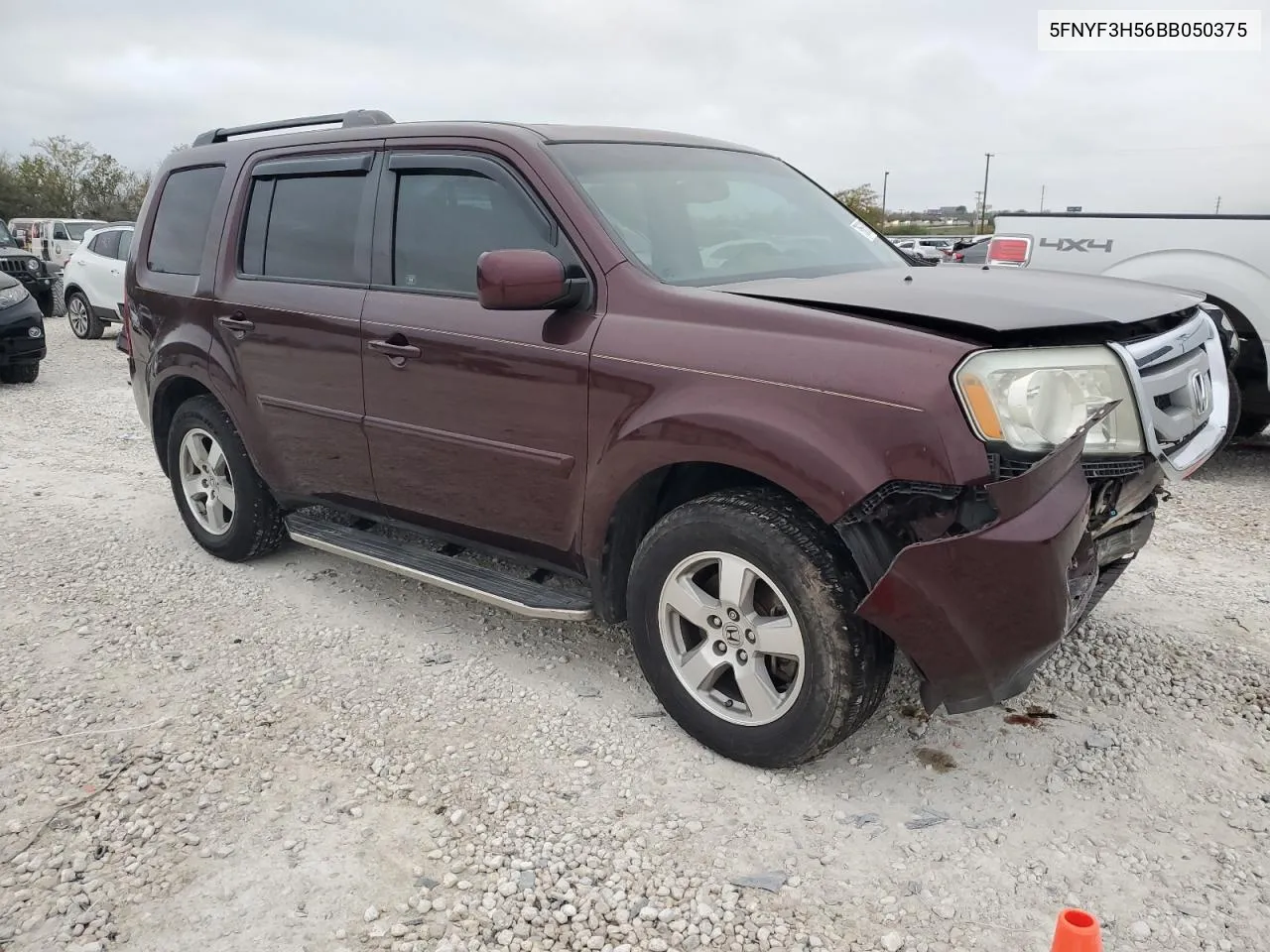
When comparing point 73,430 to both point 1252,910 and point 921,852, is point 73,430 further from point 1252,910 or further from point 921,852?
point 1252,910

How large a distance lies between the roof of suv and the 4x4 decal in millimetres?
3225

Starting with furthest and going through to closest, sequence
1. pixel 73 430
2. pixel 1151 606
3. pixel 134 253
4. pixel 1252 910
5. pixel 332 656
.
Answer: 1. pixel 73 430
2. pixel 134 253
3. pixel 1151 606
4. pixel 332 656
5. pixel 1252 910

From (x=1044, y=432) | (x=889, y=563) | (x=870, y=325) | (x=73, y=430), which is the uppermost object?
(x=870, y=325)

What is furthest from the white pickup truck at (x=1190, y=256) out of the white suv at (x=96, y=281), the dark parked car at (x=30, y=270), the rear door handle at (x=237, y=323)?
the dark parked car at (x=30, y=270)

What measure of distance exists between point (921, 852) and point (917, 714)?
0.73 m

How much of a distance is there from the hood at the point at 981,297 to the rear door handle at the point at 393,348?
114 centimetres

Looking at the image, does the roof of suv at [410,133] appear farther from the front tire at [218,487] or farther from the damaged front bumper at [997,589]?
the damaged front bumper at [997,589]

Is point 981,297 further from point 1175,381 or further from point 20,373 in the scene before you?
point 20,373

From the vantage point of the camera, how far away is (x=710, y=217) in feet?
11.6

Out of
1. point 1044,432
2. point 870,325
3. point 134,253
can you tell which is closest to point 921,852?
point 1044,432

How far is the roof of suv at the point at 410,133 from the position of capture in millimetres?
3512

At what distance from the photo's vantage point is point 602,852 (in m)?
2.62

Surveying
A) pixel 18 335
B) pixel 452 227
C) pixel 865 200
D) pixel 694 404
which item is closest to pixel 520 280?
pixel 694 404

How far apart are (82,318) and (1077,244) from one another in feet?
45.3
